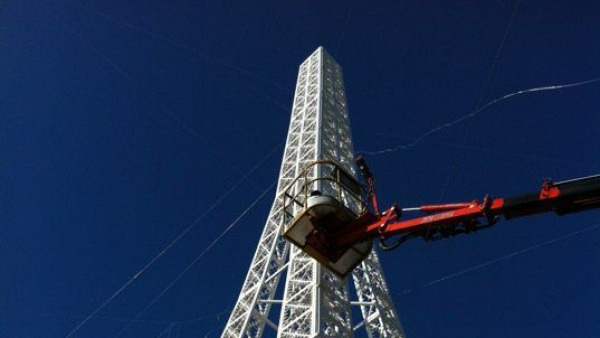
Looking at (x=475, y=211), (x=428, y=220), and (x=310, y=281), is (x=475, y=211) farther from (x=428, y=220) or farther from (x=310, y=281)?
(x=310, y=281)

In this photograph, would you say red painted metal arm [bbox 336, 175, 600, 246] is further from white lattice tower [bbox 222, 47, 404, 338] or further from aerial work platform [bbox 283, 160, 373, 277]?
white lattice tower [bbox 222, 47, 404, 338]

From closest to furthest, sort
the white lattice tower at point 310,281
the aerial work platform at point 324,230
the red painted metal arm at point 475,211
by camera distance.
→ the red painted metal arm at point 475,211 → the aerial work platform at point 324,230 → the white lattice tower at point 310,281

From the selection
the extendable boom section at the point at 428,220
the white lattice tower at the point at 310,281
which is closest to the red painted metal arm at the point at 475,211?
the extendable boom section at the point at 428,220

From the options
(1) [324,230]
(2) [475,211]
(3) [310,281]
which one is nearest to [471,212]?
(2) [475,211]

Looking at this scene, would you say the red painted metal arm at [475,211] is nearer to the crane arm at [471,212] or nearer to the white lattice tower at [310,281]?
the crane arm at [471,212]

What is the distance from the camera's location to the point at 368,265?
16234 millimetres

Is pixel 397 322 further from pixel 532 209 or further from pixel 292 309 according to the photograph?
pixel 532 209

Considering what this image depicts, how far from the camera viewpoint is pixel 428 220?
9.70 meters

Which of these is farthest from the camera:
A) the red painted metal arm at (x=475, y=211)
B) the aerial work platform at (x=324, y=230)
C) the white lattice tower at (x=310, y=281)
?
the white lattice tower at (x=310, y=281)

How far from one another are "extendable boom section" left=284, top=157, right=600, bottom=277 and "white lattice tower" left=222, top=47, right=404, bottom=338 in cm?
279

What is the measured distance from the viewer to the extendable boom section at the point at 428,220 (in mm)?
8547

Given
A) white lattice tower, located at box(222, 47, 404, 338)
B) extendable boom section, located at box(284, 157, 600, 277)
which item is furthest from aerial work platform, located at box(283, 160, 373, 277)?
white lattice tower, located at box(222, 47, 404, 338)

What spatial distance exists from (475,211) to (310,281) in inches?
215

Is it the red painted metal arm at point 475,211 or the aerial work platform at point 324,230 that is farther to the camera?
the aerial work platform at point 324,230
